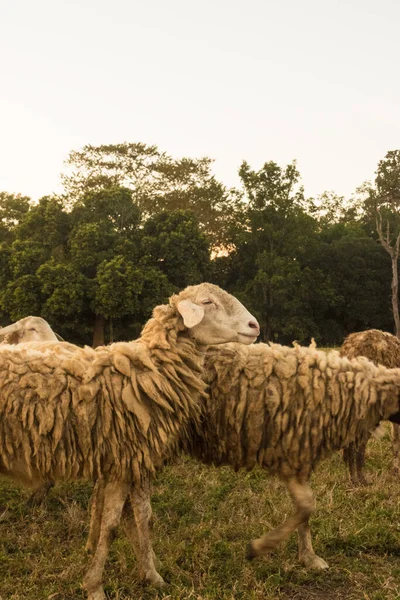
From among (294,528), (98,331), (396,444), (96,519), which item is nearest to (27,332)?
(96,519)

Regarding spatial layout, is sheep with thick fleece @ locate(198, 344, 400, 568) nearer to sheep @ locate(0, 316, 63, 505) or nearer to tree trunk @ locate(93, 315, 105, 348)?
sheep @ locate(0, 316, 63, 505)

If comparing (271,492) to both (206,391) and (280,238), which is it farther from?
(280,238)

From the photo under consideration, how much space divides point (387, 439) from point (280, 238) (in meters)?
32.7

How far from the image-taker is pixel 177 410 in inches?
182

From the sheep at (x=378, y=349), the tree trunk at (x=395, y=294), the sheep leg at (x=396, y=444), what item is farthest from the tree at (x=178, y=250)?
the sheep leg at (x=396, y=444)

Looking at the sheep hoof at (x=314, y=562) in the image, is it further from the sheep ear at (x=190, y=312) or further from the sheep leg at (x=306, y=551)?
the sheep ear at (x=190, y=312)

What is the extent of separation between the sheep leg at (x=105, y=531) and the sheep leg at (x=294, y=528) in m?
1.08

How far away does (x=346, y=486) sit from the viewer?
6480 mm

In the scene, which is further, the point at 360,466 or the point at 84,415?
the point at 360,466

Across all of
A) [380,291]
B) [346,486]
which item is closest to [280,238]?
[380,291]

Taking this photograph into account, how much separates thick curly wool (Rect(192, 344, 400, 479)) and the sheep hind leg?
2.57ft

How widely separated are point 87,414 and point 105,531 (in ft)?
2.75

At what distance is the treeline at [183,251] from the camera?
31.4 m

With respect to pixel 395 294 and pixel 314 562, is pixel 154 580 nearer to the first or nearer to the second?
pixel 314 562
